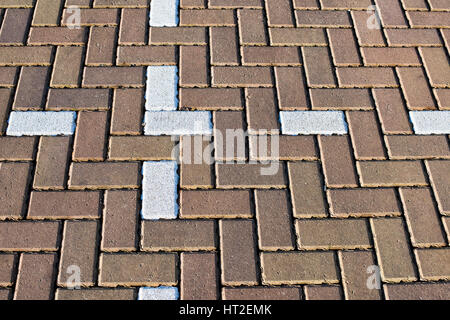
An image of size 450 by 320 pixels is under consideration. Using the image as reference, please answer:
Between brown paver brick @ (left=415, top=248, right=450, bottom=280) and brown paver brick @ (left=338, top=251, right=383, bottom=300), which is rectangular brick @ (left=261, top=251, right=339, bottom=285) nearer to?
brown paver brick @ (left=338, top=251, right=383, bottom=300)

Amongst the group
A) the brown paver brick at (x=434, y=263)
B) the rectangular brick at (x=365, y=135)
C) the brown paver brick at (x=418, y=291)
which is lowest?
the brown paver brick at (x=418, y=291)

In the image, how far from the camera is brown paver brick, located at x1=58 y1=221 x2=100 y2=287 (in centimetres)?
172

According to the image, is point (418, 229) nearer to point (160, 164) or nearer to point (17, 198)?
point (160, 164)

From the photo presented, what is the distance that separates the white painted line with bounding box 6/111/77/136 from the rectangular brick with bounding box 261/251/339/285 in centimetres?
121

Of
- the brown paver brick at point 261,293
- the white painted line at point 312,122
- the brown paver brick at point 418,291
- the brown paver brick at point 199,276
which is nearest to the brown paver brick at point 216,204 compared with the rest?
the brown paver brick at point 199,276

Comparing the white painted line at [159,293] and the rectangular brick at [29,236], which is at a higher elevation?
the rectangular brick at [29,236]

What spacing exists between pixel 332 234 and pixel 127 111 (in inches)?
48.4

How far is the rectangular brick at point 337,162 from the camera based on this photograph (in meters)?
1.97

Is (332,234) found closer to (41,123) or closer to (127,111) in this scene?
(127,111)

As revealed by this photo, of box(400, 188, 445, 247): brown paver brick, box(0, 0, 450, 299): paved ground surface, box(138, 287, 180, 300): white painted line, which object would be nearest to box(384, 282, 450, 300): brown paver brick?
box(0, 0, 450, 299): paved ground surface

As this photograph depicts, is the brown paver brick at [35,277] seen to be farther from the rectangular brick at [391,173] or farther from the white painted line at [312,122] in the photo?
the rectangular brick at [391,173]

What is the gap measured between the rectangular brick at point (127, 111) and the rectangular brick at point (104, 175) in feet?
0.66

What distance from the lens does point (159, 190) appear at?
1.92m

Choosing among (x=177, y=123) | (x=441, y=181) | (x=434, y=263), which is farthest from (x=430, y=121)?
(x=177, y=123)
